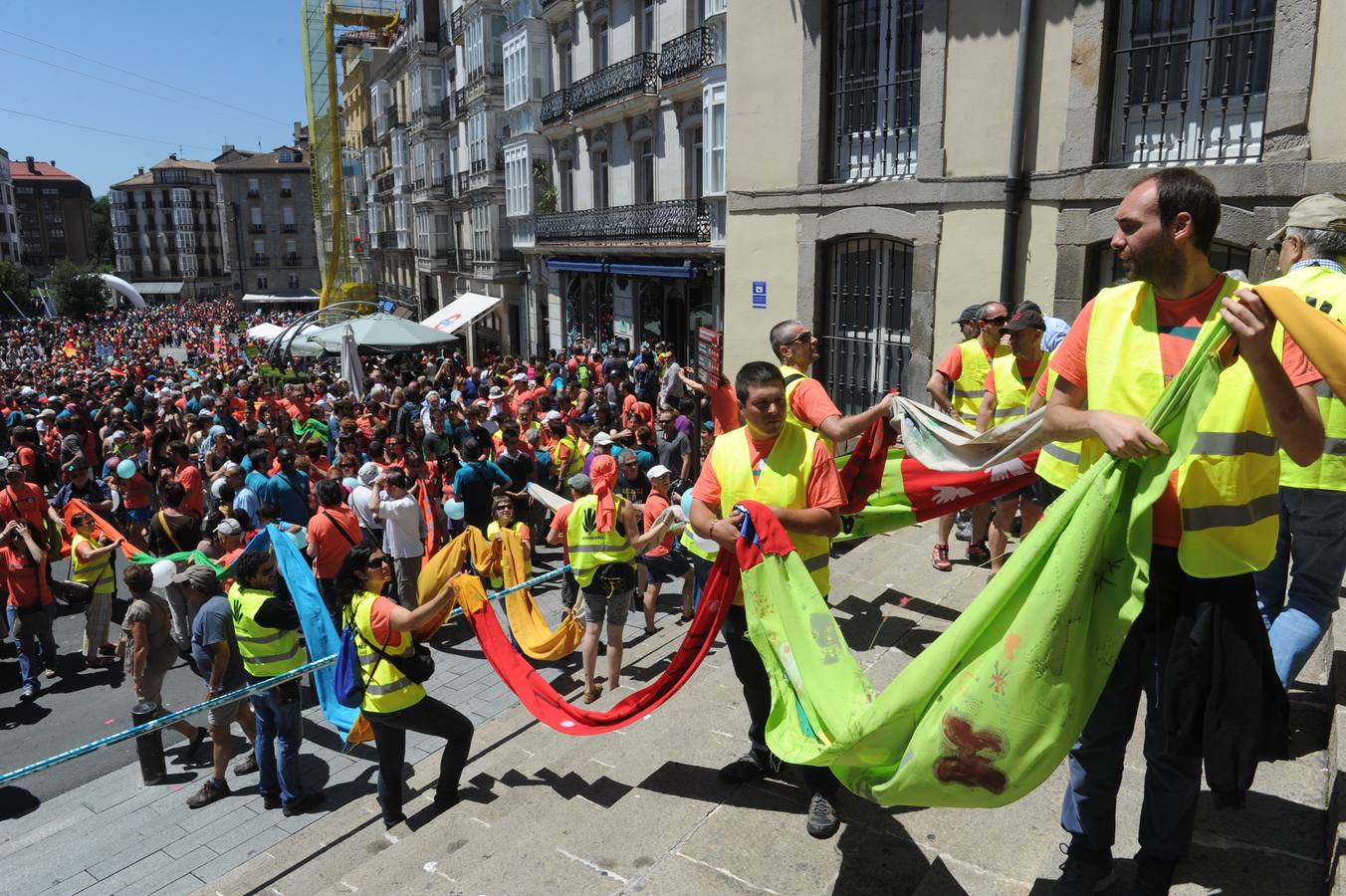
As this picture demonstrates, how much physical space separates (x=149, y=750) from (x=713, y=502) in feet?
16.8

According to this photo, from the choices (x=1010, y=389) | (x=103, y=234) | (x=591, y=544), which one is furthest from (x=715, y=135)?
Answer: (x=103, y=234)

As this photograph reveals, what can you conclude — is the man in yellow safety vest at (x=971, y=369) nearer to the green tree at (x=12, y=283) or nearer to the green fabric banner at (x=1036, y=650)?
the green fabric banner at (x=1036, y=650)

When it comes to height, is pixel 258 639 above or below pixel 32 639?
above

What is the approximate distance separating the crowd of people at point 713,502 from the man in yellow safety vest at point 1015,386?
0.05 ft

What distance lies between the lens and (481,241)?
115 ft

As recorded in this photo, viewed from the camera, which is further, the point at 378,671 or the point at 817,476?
the point at 378,671

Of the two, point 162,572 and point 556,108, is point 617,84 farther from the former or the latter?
point 162,572

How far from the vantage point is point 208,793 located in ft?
20.7

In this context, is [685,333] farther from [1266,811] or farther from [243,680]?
[1266,811]

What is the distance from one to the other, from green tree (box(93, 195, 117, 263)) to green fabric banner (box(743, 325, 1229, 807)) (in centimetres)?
12340

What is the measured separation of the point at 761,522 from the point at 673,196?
773 inches

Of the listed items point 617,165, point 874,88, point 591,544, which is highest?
point 617,165

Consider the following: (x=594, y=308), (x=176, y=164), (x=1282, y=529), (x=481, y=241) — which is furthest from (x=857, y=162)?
(x=176, y=164)

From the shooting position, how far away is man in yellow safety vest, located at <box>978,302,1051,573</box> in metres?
5.46
